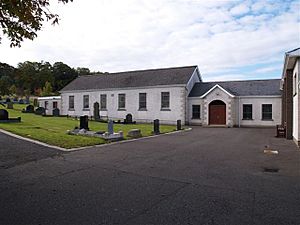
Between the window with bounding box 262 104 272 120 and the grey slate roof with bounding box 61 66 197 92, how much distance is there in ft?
29.6

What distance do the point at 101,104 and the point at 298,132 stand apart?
2900cm

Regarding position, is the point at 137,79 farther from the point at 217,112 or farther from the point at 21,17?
the point at 21,17

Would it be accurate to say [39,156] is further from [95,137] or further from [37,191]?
[95,137]

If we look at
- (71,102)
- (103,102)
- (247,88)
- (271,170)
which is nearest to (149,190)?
(271,170)

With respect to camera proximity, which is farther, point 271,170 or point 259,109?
point 259,109

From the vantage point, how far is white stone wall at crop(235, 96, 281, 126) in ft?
92.3

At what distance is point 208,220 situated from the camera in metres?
4.37

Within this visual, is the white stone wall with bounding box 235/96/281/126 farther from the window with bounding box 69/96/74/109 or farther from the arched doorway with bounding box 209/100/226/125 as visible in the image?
the window with bounding box 69/96/74/109

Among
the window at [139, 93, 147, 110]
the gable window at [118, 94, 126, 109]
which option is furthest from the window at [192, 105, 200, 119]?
the gable window at [118, 94, 126, 109]

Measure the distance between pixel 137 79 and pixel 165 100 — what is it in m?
6.59

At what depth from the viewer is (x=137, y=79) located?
3762 cm

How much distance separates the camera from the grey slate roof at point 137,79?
33.9 m

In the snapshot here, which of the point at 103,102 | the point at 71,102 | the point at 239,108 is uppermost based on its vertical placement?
the point at 71,102

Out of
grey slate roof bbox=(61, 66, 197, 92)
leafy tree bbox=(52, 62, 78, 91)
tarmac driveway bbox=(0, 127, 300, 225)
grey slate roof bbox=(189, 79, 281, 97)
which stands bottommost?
tarmac driveway bbox=(0, 127, 300, 225)
